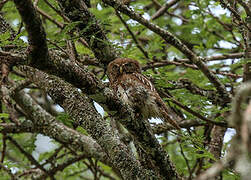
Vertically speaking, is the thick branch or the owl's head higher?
the owl's head

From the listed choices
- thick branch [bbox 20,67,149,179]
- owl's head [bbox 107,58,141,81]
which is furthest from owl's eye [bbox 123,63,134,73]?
thick branch [bbox 20,67,149,179]

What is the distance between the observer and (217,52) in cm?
707

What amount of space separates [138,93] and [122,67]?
53 cm

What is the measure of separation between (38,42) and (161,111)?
2.69 metres

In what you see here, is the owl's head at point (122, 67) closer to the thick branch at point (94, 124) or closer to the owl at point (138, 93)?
the owl at point (138, 93)

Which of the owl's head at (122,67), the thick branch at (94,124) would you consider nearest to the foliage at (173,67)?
the owl's head at (122,67)

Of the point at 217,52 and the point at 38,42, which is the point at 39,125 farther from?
the point at 217,52

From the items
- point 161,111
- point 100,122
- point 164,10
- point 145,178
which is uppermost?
point 164,10

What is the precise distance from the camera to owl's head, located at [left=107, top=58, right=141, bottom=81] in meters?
4.66

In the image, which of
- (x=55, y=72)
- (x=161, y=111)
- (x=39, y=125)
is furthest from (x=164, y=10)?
(x=55, y=72)

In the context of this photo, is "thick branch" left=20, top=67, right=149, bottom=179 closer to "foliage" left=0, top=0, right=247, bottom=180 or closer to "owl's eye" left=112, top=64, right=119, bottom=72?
"foliage" left=0, top=0, right=247, bottom=180

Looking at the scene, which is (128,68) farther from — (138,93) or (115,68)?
(138,93)

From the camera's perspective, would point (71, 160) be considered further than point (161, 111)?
Yes

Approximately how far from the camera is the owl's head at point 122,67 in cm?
466
